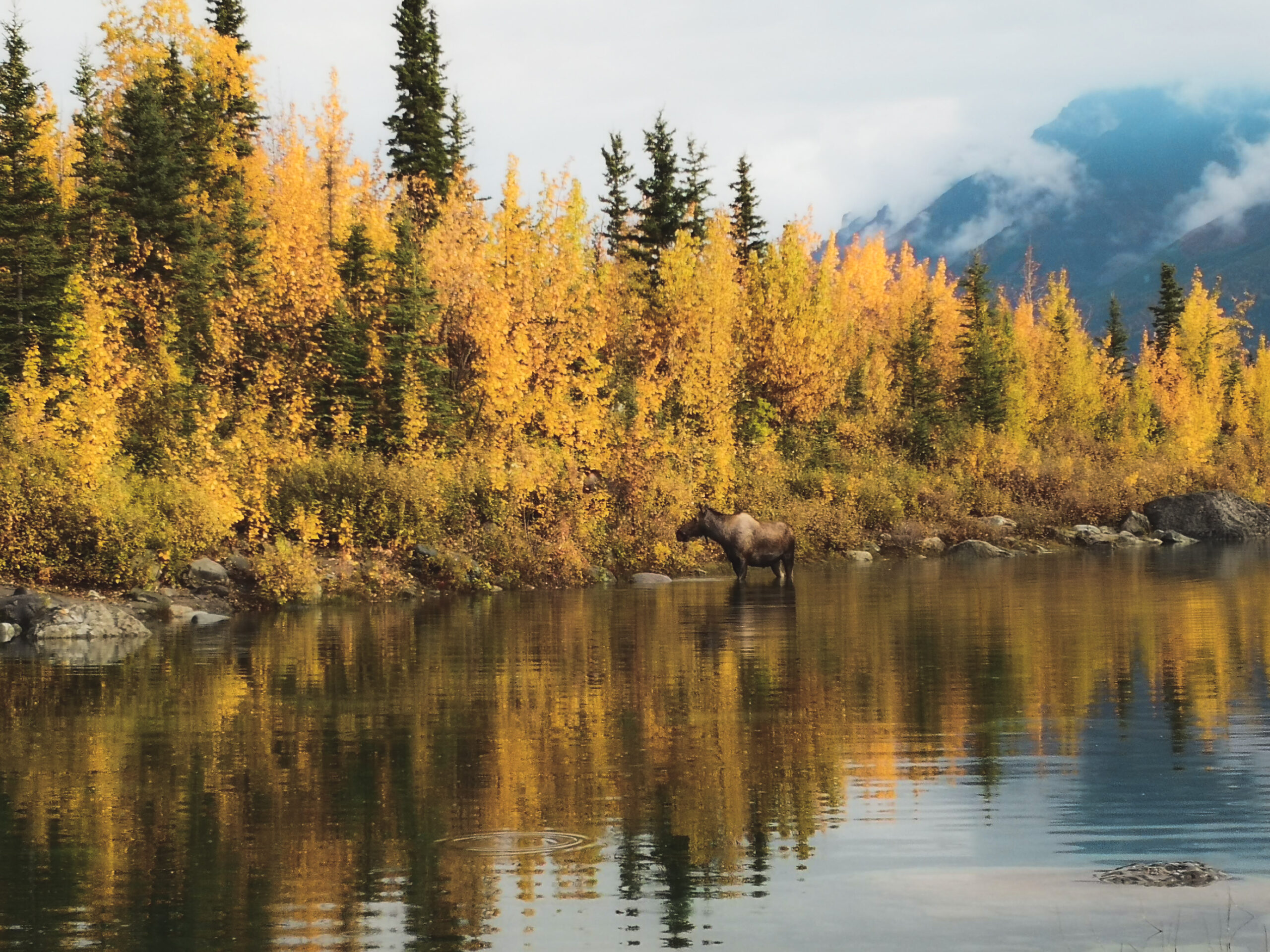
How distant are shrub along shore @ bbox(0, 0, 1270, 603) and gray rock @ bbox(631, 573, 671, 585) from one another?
1467mm

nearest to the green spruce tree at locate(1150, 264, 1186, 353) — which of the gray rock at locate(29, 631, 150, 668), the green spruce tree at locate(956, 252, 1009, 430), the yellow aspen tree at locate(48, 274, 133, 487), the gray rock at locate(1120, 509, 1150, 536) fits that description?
the green spruce tree at locate(956, 252, 1009, 430)

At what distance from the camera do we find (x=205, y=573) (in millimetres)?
37969

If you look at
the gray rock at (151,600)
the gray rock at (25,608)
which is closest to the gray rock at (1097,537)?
the gray rock at (151,600)

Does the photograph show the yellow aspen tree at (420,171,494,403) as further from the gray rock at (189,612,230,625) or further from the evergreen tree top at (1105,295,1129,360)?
the evergreen tree top at (1105,295,1129,360)

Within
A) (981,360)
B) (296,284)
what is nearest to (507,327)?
(296,284)

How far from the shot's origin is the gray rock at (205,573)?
37.8 metres

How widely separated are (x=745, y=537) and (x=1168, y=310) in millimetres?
77641

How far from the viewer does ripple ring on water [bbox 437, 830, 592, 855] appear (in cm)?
Answer: 1117

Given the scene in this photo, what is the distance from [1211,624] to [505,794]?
21.1m

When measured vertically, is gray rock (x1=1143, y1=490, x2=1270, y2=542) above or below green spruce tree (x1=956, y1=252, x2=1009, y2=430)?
below

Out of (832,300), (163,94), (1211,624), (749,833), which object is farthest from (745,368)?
(749,833)

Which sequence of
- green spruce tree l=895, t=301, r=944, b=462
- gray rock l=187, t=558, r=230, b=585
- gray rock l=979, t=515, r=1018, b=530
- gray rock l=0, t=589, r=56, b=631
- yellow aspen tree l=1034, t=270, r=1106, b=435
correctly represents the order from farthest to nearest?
yellow aspen tree l=1034, t=270, r=1106, b=435
green spruce tree l=895, t=301, r=944, b=462
gray rock l=979, t=515, r=1018, b=530
gray rock l=187, t=558, r=230, b=585
gray rock l=0, t=589, r=56, b=631

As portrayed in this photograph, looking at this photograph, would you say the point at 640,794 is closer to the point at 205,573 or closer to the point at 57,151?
the point at 205,573

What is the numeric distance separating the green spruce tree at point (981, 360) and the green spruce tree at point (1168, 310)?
88.9 feet
